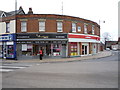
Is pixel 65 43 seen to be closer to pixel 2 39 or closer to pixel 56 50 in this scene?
pixel 56 50

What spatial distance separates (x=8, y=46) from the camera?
18.8 m

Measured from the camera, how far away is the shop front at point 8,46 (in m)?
17.9

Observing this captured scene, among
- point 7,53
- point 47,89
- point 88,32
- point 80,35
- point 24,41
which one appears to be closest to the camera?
point 47,89

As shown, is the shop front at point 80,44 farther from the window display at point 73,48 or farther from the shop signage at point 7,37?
the shop signage at point 7,37

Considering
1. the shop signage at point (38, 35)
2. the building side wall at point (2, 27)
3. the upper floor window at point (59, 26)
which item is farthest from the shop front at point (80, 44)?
the building side wall at point (2, 27)

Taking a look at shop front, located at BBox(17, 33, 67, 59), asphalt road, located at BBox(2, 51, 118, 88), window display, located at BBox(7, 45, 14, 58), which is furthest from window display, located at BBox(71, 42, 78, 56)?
asphalt road, located at BBox(2, 51, 118, 88)

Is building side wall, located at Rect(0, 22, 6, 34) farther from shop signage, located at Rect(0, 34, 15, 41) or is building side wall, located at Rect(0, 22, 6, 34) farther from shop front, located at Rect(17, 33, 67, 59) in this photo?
shop front, located at Rect(17, 33, 67, 59)

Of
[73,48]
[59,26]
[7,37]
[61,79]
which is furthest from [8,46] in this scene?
[61,79]

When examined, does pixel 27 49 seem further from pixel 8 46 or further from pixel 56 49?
pixel 56 49

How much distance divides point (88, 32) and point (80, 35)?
297 centimetres

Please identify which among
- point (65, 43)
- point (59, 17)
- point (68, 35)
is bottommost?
point (65, 43)

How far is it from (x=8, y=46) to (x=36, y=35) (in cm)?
551

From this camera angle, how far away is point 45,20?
18.0 metres

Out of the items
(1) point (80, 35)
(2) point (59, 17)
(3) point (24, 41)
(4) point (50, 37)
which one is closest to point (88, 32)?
(1) point (80, 35)
